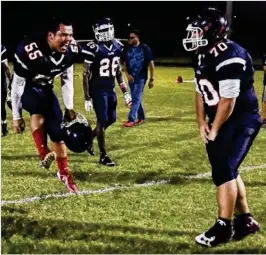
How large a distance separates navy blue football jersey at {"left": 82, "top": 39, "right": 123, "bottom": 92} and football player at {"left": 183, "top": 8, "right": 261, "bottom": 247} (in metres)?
2.72

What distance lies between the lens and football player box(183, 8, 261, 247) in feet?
12.9

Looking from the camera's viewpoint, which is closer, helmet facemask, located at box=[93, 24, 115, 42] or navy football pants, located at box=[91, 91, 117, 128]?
helmet facemask, located at box=[93, 24, 115, 42]

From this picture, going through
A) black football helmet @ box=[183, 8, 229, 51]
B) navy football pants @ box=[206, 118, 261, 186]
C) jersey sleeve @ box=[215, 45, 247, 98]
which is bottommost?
navy football pants @ box=[206, 118, 261, 186]

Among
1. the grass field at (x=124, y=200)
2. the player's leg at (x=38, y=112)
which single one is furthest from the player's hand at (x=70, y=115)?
the grass field at (x=124, y=200)

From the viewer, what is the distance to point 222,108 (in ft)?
12.9

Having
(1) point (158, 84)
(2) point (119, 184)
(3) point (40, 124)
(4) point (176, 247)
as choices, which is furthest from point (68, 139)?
(1) point (158, 84)

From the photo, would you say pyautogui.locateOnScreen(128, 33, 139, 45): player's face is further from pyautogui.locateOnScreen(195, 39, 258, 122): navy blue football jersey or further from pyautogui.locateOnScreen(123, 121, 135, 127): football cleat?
pyautogui.locateOnScreen(195, 39, 258, 122): navy blue football jersey

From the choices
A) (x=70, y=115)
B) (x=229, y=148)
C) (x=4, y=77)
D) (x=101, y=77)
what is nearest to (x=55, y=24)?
(x=70, y=115)

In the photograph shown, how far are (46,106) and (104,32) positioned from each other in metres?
1.61

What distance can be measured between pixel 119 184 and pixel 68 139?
757mm

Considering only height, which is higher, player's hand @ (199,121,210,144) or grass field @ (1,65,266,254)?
player's hand @ (199,121,210,144)

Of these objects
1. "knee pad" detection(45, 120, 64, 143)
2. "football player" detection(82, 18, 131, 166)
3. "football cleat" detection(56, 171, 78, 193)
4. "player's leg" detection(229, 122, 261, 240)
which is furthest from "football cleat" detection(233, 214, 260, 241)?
"football player" detection(82, 18, 131, 166)

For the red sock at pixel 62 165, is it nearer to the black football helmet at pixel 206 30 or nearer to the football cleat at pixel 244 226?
the football cleat at pixel 244 226

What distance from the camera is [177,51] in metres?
30.5
